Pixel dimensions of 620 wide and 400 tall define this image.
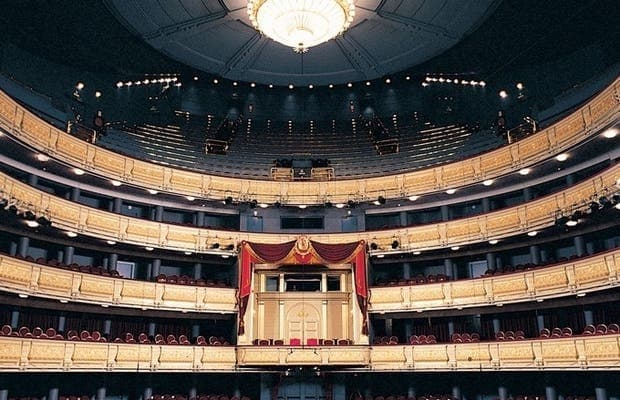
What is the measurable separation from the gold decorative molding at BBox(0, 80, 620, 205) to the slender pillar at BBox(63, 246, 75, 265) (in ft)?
9.70

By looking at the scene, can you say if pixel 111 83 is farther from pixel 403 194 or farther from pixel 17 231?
pixel 403 194

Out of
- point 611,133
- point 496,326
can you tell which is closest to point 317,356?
point 496,326

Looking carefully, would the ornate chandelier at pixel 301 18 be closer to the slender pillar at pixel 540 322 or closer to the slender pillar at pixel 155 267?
the slender pillar at pixel 155 267

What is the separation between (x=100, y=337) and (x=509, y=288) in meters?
14.1

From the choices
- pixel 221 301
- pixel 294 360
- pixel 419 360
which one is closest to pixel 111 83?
pixel 221 301

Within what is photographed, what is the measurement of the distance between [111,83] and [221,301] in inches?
471

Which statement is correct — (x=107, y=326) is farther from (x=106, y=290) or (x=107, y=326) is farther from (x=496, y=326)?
(x=496, y=326)

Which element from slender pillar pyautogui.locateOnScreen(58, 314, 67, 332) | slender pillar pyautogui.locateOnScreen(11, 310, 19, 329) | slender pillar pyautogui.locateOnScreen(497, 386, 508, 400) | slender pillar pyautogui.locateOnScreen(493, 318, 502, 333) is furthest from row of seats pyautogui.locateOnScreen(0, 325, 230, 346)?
slender pillar pyautogui.locateOnScreen(493, 318, 502, 333)

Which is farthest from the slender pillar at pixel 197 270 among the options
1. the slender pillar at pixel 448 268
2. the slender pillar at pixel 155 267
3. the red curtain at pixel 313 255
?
the slender pillar at pixel 448 268

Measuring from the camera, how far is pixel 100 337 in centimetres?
1830

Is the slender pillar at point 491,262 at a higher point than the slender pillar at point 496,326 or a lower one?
higher

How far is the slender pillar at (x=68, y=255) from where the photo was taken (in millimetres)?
19438

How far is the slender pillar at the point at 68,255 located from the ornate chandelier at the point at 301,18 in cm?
1071

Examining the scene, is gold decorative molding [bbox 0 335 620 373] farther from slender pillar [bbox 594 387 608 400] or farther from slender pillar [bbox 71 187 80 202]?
slender pillar [bbox 71 187 80 202]
